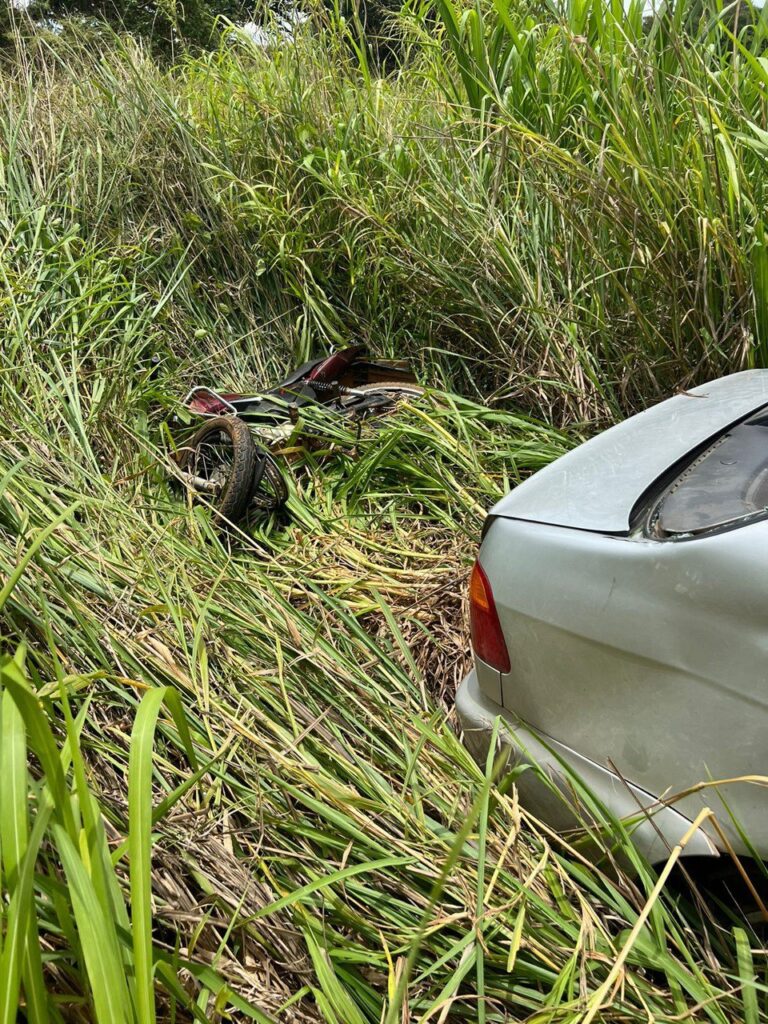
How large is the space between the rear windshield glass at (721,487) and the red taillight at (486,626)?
38cm

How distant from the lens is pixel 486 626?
5.49 feet

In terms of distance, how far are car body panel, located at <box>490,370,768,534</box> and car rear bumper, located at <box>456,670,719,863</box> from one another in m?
0.43

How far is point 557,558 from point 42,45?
18.0 feet

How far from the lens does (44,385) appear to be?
11.1 ft

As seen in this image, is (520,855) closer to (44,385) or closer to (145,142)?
(44,385)

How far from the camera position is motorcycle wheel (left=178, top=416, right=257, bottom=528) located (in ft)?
10.0

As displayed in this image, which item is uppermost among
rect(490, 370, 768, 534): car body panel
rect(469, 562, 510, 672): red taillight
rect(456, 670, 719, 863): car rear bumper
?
rect(490, 370, 768, 534): car body panel

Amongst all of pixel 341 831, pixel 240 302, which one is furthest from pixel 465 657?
pixel 240 302

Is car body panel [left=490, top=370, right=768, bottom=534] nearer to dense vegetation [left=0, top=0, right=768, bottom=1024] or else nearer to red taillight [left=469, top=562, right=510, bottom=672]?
red taillight [left=469, top=562, right=510, bottom=672]

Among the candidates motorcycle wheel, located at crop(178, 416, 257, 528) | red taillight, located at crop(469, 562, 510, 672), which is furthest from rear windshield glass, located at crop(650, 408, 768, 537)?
motorcycle wheel, located at crop(178, 416, 257, 528)

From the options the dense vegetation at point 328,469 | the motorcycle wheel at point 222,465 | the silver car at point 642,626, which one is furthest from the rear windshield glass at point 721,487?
the motorcycle wheel at point 222,465

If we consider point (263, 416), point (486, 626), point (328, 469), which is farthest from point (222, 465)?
point (486, 626)

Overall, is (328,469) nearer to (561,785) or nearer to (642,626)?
(561,785)

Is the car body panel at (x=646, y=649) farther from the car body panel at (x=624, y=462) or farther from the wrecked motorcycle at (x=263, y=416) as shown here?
the wrecked motorcycle at (x=263, y=416)
